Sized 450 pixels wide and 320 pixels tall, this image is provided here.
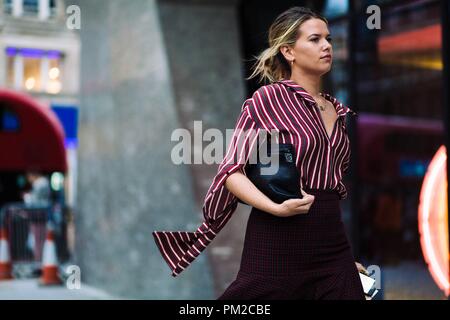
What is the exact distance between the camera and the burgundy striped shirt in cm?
258

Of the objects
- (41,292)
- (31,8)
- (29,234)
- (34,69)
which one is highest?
(31,8)

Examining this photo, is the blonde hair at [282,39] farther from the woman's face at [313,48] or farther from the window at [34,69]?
the window at [34,69]

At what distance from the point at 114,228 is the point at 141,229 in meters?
0.63

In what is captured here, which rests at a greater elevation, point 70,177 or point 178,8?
point 178,8

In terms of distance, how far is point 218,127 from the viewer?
22.1ft

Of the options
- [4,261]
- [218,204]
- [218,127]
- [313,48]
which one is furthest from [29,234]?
[313,48]

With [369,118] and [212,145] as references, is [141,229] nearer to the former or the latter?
[212,145]

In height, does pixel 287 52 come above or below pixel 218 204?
above

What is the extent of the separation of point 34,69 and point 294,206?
27809mm

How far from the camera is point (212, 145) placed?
666cm

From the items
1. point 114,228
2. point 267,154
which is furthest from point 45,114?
point 267,154

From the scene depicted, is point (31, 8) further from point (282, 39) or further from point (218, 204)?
point (218, 204)

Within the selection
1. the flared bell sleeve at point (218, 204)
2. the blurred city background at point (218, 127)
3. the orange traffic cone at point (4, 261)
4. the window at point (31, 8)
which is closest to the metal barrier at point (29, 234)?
the orange traffic cone at point (4, 261)

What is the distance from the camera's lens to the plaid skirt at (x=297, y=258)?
2580mm
